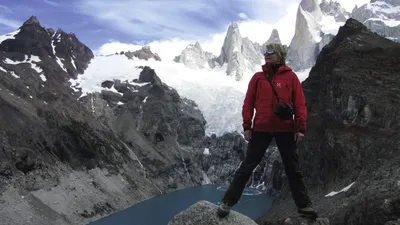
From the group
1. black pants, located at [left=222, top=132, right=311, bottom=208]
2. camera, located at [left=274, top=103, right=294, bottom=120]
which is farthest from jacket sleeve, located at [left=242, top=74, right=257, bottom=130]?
camera, located at [left=274, top=103, right=294, bottom=120]

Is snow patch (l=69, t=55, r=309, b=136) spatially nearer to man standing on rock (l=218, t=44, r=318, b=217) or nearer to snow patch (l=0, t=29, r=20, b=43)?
snow patch (l=0, t=29, r=20, b=43)

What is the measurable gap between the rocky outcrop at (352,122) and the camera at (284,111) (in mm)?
30544

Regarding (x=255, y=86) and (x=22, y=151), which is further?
(x=22, y=151)

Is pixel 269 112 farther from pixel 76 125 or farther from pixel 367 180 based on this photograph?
pixel 76 125

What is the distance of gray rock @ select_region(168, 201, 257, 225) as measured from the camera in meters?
9.52

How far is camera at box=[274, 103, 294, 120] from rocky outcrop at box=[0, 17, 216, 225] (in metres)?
67.6

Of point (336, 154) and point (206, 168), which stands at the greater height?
point (336, 154)

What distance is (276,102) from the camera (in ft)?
30.7

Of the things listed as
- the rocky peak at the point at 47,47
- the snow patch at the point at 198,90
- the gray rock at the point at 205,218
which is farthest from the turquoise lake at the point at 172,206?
the gray rock at the point at 205,218

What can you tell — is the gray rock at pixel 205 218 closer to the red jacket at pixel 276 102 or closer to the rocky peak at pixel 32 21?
the red jacket at pixel 276 102

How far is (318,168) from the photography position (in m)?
67.6

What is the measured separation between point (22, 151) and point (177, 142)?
67287 millimetres

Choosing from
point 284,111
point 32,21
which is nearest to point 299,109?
point 284,111

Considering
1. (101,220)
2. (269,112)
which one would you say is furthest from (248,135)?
(101,220)
